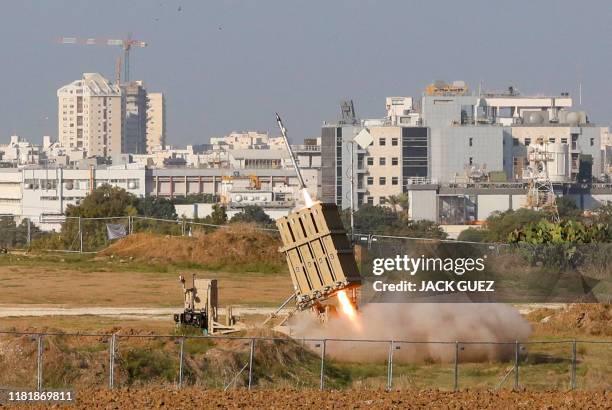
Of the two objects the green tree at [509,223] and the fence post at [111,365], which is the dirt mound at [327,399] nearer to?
the fence post at [111,365]

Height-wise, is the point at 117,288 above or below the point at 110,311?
above

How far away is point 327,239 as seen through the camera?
4616 centimetres

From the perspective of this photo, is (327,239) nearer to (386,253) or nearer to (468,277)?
(468,277)

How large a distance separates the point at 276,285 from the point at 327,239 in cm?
2253

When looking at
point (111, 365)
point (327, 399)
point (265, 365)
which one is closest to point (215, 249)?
point (265, 365)

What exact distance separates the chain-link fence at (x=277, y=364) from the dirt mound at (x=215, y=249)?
112ft

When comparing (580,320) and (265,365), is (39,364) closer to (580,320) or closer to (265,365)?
(265,365)

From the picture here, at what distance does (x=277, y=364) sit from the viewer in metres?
38.8

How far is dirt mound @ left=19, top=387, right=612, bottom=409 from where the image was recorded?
3269cm

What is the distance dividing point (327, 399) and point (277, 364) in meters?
5.09

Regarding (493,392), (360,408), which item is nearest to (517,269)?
(493,392)

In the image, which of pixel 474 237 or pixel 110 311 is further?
pixel 474 237

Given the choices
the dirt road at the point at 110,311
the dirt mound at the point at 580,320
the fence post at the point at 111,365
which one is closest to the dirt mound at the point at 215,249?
the dirt road at the point at 110,311

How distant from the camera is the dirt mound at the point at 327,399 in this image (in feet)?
107
